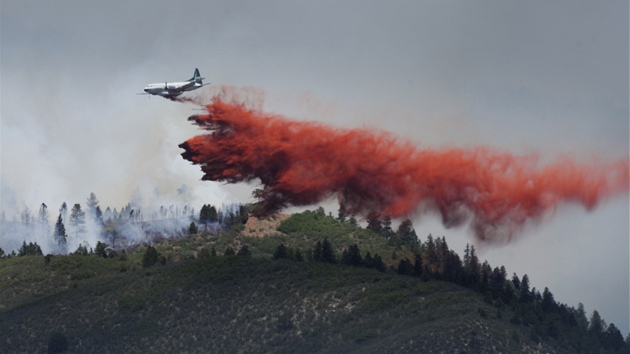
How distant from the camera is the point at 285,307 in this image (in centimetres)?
15388

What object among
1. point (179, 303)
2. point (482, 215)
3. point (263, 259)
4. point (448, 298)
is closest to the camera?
point (482, 215)

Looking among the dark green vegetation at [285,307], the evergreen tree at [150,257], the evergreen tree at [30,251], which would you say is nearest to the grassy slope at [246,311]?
the dark green vegetation at [285,307]

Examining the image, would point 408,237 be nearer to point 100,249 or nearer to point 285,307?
point 100,249

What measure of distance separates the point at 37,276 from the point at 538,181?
224 ft

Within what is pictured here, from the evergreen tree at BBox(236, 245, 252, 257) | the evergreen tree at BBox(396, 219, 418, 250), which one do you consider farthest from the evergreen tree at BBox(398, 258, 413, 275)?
the evergreen tree at BBox(396, 219, 418, 250)

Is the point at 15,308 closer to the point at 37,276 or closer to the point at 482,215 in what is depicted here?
the point at 37,276

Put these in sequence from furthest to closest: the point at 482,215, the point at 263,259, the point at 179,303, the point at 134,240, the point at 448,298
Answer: the point at 134,240
the point at 263,259
the point at 179,303
the point at 448,298
the point at 482,215

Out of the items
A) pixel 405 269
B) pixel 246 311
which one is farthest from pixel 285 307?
pixel 405 269

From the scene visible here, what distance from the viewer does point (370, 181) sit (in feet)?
435

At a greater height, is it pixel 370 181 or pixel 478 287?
pixel 370 181

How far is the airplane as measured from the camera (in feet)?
446

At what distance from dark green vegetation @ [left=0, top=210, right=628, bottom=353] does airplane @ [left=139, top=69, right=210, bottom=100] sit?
72.3ft

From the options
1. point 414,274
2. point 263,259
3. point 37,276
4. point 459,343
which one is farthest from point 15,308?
point 459,343

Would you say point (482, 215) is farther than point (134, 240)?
No
